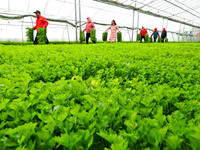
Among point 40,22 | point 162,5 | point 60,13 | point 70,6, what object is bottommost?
point 40,22

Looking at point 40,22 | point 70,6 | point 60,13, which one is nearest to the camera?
point 40,22

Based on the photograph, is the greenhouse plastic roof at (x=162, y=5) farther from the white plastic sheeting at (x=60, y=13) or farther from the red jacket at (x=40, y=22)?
the red jacket at (x=40, y=22)

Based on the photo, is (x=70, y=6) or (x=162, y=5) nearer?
(x=70, y=6)

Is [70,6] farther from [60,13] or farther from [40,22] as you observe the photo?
[40,22]

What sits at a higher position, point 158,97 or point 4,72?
point 4,72

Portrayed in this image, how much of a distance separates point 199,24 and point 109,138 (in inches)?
2508

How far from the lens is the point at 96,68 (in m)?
3.12

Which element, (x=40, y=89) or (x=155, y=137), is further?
(x=40, y=89)

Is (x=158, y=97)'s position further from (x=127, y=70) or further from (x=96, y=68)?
(x=96, y=68)

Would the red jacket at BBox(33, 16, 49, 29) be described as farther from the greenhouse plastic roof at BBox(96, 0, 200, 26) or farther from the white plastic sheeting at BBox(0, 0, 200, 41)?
the greenhouse plastic roof at BBox(96, 0, 200, 26)

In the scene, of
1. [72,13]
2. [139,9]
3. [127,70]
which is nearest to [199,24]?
[139,9]

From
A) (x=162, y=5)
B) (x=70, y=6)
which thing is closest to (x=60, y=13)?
(x=70, y=6)

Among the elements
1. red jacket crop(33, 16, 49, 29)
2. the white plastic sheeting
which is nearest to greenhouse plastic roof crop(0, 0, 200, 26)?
the white plastic sheeting

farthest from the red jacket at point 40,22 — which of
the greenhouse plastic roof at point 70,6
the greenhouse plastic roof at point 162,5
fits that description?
the greenhouse plastic roof at point 162,5
